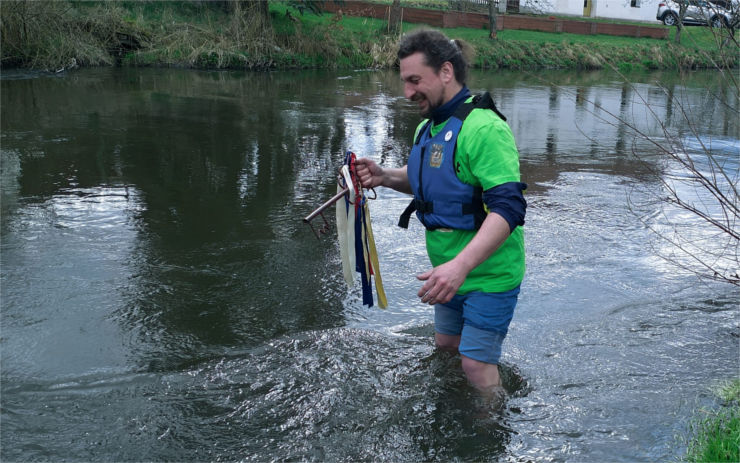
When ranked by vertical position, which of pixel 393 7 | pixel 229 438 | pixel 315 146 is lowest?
pixel 229 438

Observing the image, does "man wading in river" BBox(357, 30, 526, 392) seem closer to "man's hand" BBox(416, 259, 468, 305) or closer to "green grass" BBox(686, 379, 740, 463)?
"man's hand" BBox(416, 259, 468, 305)

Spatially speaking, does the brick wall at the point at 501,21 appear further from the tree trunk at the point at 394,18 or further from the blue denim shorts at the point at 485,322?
the blue denim shorts at the point at 485,322

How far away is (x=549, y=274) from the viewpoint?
607 cm

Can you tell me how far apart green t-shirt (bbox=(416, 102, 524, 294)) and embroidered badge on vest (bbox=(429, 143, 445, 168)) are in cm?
9

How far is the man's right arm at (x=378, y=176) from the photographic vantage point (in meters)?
3.96

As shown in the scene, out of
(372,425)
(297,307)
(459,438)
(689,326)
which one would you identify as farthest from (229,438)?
(689,326)

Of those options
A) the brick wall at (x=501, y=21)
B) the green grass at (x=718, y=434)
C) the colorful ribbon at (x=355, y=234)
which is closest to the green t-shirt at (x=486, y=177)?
Answer: the colorful ribbon at (x=355, y=234)

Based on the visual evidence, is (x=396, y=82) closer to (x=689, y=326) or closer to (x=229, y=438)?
(x=689, y=326)

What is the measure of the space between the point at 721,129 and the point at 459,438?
13.4m

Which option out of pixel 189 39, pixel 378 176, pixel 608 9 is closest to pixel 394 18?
pixel 189 39

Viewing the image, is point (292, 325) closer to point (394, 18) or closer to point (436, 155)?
point (436, 155)

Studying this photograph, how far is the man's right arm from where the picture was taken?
13.0ft

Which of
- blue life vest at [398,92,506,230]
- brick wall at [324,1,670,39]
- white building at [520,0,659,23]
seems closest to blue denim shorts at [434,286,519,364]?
blue life vest at [398,92,506,230]

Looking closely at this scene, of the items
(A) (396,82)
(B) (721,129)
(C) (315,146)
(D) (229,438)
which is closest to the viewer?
(D) (229,438)
